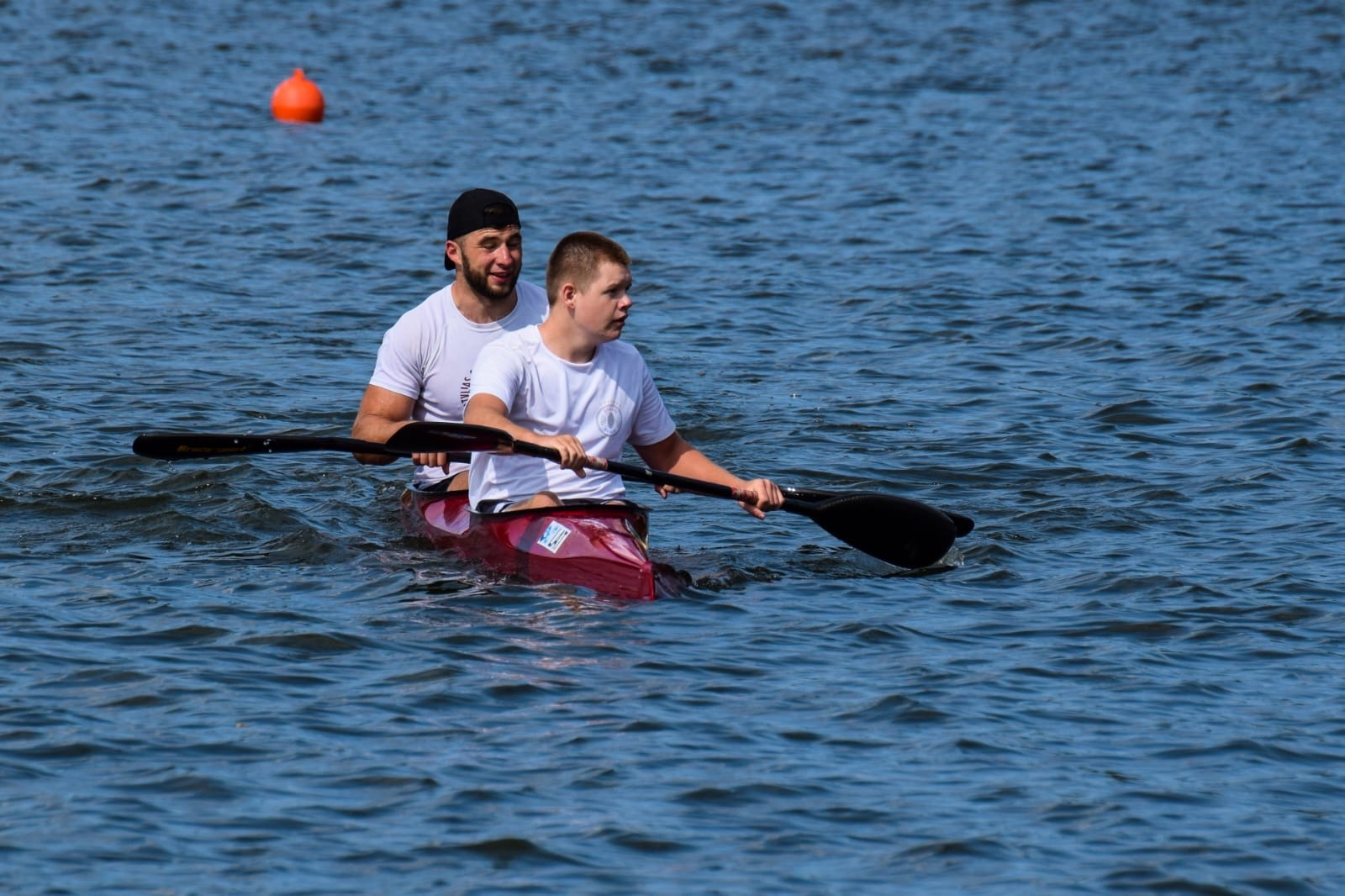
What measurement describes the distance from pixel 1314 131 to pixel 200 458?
694 inches

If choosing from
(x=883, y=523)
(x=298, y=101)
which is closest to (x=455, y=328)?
(x=883, y=523)

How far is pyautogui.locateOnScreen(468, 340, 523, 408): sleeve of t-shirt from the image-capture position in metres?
7.95

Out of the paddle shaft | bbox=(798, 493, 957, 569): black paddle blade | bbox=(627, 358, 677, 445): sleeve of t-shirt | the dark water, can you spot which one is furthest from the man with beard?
bbox=(798, 493, 957, 569): black paddle blade

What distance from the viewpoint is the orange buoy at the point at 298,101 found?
23062mm

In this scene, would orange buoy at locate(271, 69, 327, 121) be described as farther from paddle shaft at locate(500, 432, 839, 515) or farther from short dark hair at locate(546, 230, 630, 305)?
short dark hair at locate(546, 230, 630, 305)

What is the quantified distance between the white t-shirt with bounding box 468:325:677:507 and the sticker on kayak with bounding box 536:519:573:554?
0.24 meters

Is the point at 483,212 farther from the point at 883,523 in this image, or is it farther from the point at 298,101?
the point at 298,101

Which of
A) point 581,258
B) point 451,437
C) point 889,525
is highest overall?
point 581,258

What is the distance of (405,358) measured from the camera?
888cm

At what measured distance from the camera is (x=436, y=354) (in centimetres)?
894

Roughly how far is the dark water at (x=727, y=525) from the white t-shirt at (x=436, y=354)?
74cm

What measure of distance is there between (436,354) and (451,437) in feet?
3.82

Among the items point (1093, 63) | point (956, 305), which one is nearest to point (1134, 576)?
point (956, 305)

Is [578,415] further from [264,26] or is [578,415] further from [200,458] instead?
[264,26]
